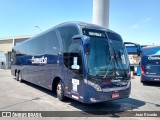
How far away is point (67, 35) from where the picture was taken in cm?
859

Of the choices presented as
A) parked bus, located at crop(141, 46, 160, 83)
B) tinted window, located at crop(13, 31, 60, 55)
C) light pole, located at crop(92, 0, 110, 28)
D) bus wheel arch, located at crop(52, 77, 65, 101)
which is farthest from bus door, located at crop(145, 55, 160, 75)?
light pole, located at crop(92, 0, 110, 28)

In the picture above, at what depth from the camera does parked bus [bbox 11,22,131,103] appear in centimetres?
713

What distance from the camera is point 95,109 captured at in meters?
7.97

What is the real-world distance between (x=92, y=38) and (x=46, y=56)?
3938 millimetres

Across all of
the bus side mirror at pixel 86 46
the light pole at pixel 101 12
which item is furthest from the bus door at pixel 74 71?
the light pole at pixel 101 12

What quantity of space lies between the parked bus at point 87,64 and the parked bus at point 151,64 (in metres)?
7.05

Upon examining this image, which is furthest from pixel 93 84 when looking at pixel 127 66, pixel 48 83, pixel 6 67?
pixel 6 67

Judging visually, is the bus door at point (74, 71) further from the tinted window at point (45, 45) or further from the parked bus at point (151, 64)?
the parked bus at point (151, 64)

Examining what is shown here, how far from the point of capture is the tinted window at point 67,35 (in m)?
8.22

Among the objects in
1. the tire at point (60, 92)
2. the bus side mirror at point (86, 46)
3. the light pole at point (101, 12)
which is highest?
the light pole at point (101, 12)

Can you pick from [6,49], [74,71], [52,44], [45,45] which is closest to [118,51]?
[74,71]

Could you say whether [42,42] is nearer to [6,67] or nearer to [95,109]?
[95,109]

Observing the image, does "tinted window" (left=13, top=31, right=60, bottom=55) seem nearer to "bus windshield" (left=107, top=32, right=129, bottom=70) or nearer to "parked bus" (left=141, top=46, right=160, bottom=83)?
"bus windshield" (left=107, top=32, right=129, bottom=70)

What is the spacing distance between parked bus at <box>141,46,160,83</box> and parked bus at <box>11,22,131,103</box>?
7050mm
